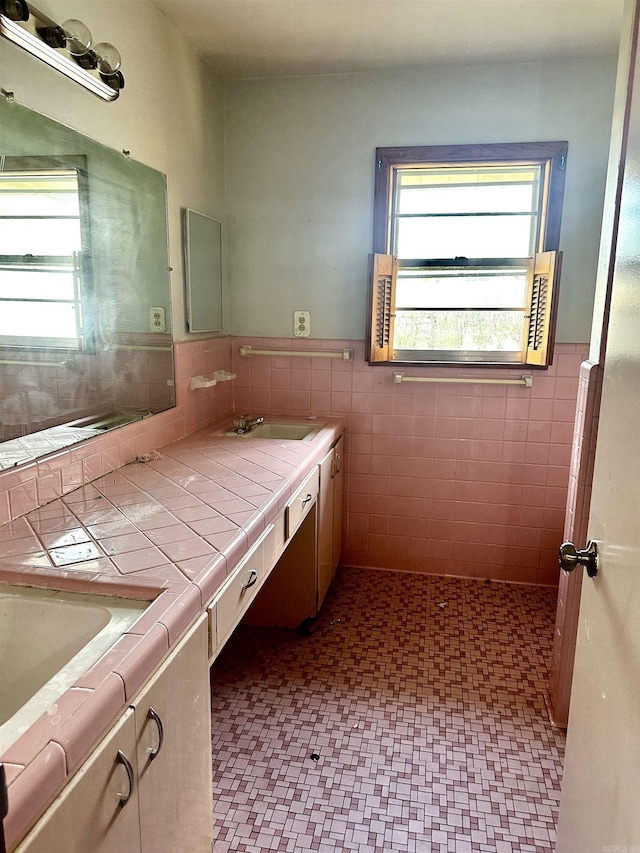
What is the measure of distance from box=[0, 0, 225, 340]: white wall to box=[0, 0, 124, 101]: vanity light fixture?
0.07 metres

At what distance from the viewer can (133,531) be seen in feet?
4.80

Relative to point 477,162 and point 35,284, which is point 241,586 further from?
point 477,162

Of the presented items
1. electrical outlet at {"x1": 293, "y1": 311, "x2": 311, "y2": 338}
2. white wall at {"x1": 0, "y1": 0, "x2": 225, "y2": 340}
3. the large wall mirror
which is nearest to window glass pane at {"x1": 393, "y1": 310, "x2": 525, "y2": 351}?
electrical outlet at {"x1": 293, "y1": 311, "x2": 311, "y2": 338}

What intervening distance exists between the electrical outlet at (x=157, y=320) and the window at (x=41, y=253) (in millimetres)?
488

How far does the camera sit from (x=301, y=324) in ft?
10.3

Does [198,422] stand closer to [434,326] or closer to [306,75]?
[434,326]

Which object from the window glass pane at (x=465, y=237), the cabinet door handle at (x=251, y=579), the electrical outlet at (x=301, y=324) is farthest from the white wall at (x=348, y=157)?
the cabinet door handle at (x=251, y=579)

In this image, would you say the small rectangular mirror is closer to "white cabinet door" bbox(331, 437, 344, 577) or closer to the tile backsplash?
the tile backsplash

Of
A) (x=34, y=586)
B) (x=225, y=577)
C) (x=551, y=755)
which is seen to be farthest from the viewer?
(x=551, y=755)

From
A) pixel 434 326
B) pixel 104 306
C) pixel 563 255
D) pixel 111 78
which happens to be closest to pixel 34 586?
pixel 104 306

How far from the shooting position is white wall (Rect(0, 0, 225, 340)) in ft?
5.31

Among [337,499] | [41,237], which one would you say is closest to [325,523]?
[337,499]

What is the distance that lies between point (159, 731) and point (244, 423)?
78.7 inches

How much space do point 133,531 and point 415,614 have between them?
1783mm
